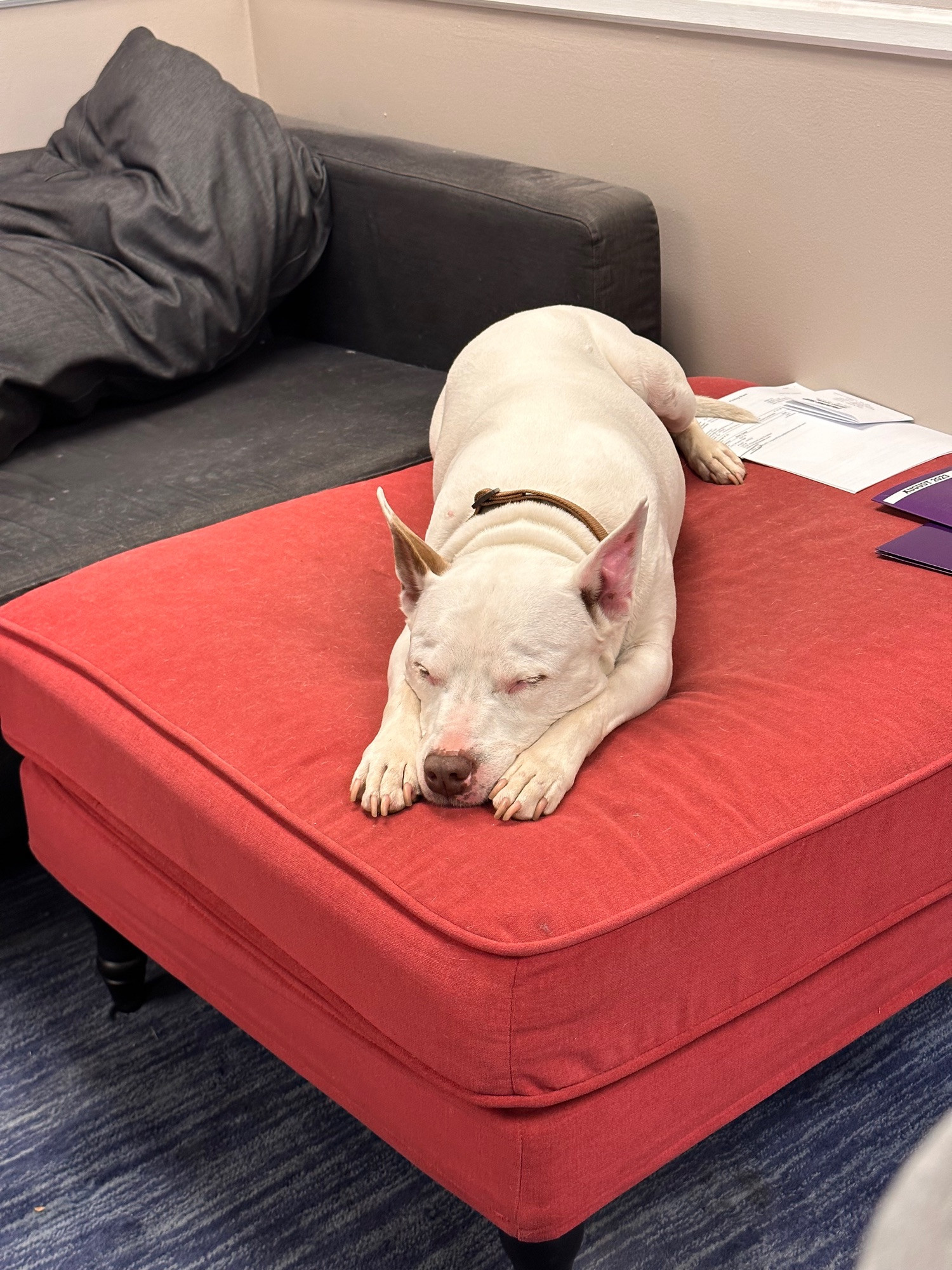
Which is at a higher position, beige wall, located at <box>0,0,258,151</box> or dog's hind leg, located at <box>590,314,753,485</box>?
beige wall, located at <box>0,0,258,151</box>

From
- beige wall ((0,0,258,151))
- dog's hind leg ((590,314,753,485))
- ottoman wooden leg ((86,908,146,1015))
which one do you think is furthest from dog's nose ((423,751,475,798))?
beige wall ((0,0,258,151))

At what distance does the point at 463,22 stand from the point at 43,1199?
2412 mm

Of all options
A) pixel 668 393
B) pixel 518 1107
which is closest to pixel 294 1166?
pixel 518 1107

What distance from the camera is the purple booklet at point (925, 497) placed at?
183cm

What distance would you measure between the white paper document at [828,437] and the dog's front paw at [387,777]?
3.20 feet

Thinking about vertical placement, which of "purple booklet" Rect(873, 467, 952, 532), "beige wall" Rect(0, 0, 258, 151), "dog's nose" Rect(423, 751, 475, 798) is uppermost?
"beige wall" Rect(0, 0, 258, 151)

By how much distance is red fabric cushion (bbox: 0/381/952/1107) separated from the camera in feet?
3.74

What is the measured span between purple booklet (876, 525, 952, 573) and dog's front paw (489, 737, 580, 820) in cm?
67

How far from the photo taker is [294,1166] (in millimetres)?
1564

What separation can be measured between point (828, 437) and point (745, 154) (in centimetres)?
61

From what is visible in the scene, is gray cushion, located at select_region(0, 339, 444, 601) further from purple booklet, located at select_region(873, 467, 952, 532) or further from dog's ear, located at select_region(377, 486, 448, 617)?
purple booklet, located at select_region(873, 467, 952, 532)

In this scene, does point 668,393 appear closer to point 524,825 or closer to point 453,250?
point 453,250

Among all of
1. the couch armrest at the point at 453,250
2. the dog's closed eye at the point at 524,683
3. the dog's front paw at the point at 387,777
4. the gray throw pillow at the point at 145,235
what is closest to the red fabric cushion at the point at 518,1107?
the dog's front paw at the point at 387,777

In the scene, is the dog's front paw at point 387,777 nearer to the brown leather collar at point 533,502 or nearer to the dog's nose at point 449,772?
the dog's nose at point 449,772
